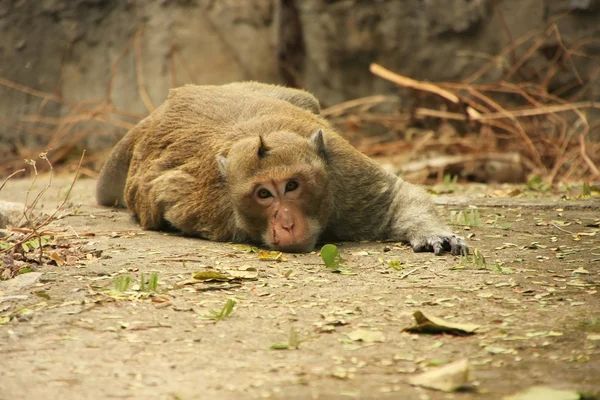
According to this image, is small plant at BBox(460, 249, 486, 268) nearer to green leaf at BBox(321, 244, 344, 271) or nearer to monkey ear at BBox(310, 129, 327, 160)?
green leaf at BBox(321, 244, 344, 271)

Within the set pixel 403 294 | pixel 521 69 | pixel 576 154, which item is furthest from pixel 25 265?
pixel 521 69

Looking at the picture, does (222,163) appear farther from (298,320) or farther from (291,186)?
Result: (298,320)

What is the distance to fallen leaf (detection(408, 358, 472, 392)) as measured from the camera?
284cm

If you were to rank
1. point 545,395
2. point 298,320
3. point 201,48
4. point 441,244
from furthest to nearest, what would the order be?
point 201,48 → point 441,244 → point 298,320 → point 545,395

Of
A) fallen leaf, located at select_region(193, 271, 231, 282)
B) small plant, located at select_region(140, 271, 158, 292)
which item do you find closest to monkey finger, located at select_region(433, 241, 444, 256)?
fallen leaf, located at select_region(193, 271, 231, 282)

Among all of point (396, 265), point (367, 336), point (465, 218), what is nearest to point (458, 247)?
point (396, 265)

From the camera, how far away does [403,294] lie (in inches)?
165

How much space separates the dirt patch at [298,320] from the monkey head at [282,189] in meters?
0.22

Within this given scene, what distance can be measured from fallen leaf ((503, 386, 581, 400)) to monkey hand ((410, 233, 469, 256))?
7.93 ft

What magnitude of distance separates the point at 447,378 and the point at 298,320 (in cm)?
108

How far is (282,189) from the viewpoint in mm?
5406

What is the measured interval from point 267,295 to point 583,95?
8.39 meters

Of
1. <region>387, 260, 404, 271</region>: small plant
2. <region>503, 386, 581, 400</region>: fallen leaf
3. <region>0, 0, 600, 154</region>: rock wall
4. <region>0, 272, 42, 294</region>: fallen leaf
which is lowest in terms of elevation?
<region>0, 272, 42, 294</region>: fallen leaf

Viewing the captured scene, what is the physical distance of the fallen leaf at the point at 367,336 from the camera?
11.3ft
